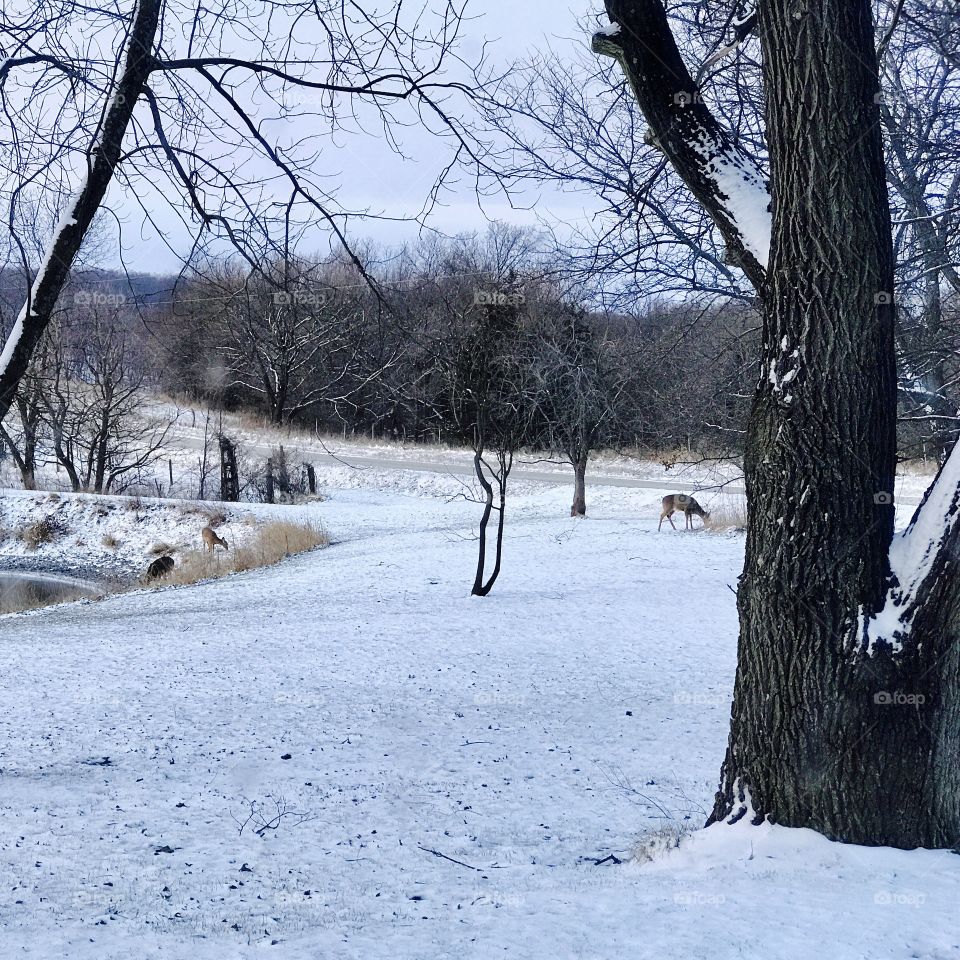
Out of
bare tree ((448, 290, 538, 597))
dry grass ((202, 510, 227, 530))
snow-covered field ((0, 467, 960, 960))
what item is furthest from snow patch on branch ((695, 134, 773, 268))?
dry grass ((202, 510, 227, 530))

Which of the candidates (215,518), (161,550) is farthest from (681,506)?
(161,550)

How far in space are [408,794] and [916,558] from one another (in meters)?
3.44

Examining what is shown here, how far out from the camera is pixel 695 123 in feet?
13.1

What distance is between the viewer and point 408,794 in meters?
5.68

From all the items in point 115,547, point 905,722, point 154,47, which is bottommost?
point 115,547

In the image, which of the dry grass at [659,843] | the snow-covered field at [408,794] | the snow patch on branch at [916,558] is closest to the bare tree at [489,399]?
the snow-covered field at [408,794]

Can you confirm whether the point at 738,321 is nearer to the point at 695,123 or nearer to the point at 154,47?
the point at 695,123

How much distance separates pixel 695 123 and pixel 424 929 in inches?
135

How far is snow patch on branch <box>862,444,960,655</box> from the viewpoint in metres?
3.44

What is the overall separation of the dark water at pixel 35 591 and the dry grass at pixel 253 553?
1834 mm

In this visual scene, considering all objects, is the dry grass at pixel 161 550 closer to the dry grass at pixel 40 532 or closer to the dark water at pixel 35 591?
the dark water at pixel 35 591

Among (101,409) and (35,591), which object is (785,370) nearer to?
(35,591)

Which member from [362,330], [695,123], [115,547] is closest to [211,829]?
[362,330]

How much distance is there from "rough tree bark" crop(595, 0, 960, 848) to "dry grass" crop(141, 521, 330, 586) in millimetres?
14310
